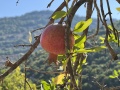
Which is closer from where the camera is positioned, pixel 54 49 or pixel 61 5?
pixel 54 49

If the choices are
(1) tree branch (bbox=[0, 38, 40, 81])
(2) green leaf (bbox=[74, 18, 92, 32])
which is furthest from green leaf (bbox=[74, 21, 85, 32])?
(1) tree branch (bbox=[0, 38, 40, 81])

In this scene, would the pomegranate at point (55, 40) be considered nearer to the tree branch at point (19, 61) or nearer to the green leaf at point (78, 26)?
the green leaf at point (78, 26)

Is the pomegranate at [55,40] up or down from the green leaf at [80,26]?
down

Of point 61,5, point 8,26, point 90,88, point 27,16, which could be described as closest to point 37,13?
point 27,16

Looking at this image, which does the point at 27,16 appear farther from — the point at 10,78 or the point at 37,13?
the point at 10,78

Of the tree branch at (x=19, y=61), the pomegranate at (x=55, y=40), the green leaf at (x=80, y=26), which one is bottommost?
the tree branch at (x=19, y=61)

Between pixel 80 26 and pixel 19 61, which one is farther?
pixel 19 61

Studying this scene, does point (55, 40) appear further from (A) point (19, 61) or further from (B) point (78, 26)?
(A) point (19, 61)

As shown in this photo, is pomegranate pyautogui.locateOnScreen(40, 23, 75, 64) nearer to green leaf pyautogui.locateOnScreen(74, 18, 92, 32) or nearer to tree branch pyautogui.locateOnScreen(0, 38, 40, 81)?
green leaf pyautogui.locateOnScreen(74, 18, 92, 32)

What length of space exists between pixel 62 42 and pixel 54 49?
0.02m

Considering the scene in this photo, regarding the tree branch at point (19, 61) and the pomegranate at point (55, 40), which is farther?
the tree branch at point (19, 61)

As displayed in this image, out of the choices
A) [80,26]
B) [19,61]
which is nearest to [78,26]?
[80,26]

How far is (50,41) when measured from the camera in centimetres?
58

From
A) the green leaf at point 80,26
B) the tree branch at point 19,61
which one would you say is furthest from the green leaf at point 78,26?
the tree branch at point 19,61
